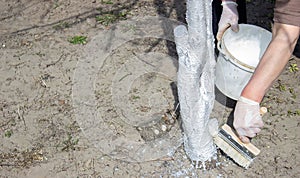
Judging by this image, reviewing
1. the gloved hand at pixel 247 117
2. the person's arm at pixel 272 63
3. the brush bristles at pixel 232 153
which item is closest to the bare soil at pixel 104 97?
the brush bristles at pixel 232 153

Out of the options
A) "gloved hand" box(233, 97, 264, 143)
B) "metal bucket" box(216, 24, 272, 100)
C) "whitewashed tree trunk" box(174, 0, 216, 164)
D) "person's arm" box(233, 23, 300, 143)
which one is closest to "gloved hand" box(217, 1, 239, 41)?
"metal bucket" box(216, 24, 272, 100)

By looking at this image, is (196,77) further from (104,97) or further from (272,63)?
(104,97)

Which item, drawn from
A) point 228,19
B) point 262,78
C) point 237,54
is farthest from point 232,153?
point 228,19

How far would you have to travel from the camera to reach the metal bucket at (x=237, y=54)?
230cm

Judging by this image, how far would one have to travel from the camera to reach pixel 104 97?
2.63m

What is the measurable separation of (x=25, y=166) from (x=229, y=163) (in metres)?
1.14

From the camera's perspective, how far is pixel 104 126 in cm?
246

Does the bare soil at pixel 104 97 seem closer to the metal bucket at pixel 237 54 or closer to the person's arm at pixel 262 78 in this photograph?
the metal bucket at pixel 237 54

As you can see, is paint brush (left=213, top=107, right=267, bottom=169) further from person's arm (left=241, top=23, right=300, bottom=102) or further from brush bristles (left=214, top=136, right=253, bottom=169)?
person's arm (left=241, top=23, right=300, bottom=102)

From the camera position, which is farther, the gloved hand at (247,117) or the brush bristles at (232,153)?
the brush bristles at (232,153)

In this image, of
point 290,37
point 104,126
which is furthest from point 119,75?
point 290,37

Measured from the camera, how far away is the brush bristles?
2105 millimetres

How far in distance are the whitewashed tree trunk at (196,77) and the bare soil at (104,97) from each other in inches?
6.1

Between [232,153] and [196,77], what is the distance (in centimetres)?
47
